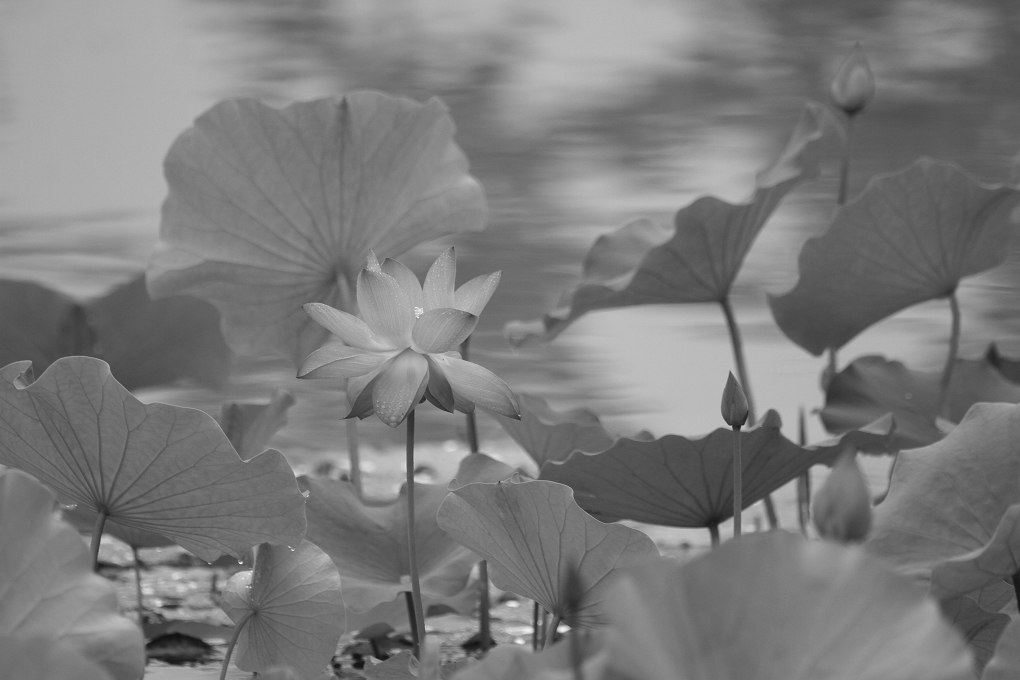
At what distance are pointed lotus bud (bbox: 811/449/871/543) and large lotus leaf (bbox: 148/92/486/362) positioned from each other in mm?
798

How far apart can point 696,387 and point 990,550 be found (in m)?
1.75

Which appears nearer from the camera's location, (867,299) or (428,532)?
(428,532)

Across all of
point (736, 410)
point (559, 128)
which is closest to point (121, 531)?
point (736, 410)

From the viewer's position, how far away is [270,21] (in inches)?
226

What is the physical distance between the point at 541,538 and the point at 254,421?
47 centimetres

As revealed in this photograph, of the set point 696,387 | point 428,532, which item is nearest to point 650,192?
point 696,387

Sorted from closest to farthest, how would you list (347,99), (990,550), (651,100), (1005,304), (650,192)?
1. (990,550)
2. (347,99)
3. (1005,304)
4. (650,192)
5. (651,100)

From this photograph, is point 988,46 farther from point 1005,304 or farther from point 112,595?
point 112,595

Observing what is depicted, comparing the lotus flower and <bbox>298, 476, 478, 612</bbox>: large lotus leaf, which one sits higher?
the lotus flower

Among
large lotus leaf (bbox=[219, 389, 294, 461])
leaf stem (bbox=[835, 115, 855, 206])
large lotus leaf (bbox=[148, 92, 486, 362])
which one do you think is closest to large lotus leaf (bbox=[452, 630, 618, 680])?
large lotus leaf (bbox=[219, 389, 294, 461])

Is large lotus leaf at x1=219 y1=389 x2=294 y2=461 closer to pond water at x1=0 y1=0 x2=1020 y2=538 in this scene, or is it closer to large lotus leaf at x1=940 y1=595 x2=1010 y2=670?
pond water at x1=0 y1=0 x2=1020 y2=538

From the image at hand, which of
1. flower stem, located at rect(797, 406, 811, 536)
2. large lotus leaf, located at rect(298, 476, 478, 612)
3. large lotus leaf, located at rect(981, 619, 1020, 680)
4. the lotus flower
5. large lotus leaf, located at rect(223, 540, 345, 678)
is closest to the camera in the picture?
large lotus leaf, located at rect(981, 619, 1020, 680)

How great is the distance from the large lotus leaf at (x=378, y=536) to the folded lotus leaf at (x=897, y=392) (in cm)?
52

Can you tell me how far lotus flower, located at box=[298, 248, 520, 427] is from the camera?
752 mm
